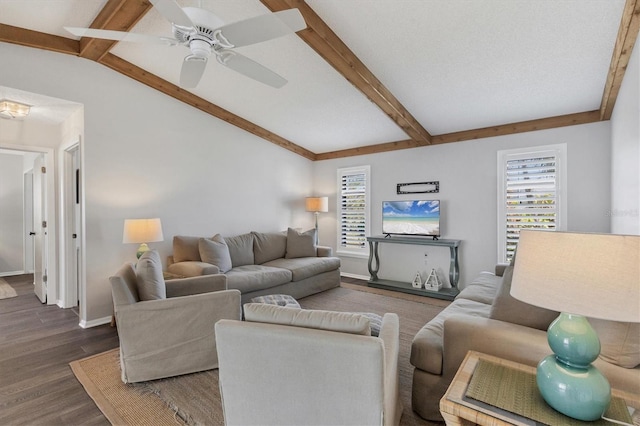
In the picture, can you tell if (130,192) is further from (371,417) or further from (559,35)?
(559,35)

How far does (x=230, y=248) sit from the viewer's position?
4258mm

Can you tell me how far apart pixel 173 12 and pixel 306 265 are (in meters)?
3.36

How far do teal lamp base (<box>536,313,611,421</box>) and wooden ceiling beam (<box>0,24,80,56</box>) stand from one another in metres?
4.43

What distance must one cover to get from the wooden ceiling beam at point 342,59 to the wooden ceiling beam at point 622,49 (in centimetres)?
190

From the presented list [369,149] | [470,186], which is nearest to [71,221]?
[369,149]

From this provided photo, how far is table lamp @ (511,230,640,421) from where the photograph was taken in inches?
35.8

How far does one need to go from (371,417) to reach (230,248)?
3443 millimetres

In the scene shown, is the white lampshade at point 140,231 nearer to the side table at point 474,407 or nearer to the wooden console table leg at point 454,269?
the side table at point 474,407

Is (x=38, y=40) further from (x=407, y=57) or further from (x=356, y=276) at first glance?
(x=356, y=276)

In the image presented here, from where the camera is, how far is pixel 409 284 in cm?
476

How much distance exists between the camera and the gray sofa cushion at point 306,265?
4.15 meters

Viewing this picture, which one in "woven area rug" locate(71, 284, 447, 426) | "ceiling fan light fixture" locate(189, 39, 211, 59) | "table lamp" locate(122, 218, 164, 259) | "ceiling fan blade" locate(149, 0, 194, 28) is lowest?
"woven area rug" locate(71, 284, 447, 426)

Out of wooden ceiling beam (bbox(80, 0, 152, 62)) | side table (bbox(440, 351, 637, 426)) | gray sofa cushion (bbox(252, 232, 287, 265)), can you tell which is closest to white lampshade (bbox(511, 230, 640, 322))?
side table (bbox(440, 351, 637, 426))

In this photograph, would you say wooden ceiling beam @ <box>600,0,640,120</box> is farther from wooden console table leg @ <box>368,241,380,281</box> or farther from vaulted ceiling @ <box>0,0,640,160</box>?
wooden console table leg @ <box>368,241,380,281</box>
